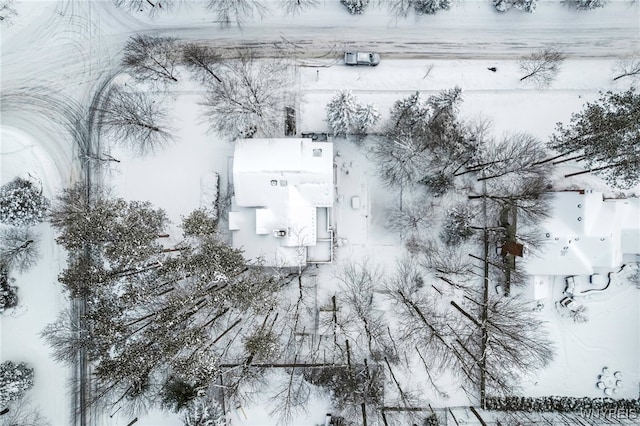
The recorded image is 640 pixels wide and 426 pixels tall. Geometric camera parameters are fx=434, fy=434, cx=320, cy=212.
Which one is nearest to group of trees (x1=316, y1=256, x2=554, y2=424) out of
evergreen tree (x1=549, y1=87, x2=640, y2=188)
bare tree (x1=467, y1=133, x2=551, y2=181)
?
bare tree (x1=467, y1=133, x2=551, y2=181)

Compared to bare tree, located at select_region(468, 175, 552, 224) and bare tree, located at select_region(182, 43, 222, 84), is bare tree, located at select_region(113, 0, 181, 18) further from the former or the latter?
bare tree, located at select_region(468, 175, 552, 224)

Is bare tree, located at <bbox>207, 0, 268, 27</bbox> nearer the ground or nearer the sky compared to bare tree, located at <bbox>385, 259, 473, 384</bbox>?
nearer the sky

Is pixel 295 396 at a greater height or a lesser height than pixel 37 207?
lesser

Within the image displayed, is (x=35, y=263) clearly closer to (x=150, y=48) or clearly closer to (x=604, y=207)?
(x=150, y=48)

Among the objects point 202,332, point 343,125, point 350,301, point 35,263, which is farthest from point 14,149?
point 350,301

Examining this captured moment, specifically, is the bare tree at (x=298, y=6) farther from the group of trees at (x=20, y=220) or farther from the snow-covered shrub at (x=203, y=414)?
the snow-covered shrub at (x=203, y=414)

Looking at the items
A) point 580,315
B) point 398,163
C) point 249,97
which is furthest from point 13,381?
point 580,315

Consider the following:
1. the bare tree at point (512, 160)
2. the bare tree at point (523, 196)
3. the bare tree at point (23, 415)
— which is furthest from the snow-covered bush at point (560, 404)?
the bare tree at point (23, 415)
